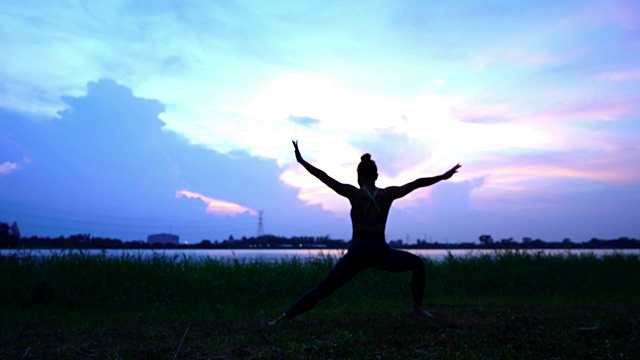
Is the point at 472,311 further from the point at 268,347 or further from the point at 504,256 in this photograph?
the point at 504,256

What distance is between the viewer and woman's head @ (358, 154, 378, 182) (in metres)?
8.26

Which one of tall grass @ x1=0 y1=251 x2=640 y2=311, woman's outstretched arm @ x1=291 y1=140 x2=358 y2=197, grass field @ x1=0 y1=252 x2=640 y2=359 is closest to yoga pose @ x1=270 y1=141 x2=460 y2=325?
woman's outstretched arm @ x1=291 y1=140 x2=358 y2=197

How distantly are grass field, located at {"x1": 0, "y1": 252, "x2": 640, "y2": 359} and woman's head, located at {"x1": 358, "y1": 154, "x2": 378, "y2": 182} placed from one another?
233cm

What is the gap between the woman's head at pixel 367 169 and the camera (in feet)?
27.1

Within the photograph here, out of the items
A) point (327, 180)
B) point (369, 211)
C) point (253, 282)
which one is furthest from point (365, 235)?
point (253, 282)

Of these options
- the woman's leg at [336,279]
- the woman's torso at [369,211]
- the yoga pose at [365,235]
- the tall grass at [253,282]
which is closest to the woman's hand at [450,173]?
the yoga pose at [365,235]

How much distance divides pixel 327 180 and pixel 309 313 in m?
3.63

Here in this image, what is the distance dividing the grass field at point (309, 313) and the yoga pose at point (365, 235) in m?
0.65

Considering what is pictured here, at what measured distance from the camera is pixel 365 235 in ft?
25.8

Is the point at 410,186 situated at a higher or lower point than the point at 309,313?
higher

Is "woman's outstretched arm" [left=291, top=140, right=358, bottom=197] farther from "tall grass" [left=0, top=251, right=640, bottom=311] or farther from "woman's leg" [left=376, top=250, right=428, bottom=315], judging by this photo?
"tall grass" [left=0, top=251, right=640, bottom=311]

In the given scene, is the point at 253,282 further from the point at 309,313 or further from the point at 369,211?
the point at 369,211

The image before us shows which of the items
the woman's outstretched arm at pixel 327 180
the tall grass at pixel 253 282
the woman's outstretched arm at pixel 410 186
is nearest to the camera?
the woman's outstretched arm at pixel 327 180

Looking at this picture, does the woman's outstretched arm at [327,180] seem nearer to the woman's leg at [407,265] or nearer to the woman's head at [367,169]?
the woman's head at [367,169]
